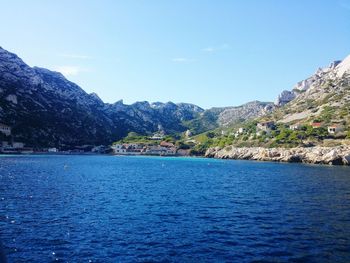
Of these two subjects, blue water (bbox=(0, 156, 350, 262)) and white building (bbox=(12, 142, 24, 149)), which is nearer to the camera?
blue water (bbox=(0, 156, 350, 262))

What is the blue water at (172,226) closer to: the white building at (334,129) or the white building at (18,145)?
the white building at (334,129)

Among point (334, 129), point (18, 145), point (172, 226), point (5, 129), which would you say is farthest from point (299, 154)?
point (5, 129)

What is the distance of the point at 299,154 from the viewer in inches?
5531

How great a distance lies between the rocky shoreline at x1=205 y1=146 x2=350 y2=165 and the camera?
12288 centimetres

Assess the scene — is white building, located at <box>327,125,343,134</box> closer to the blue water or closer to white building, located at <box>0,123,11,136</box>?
the blue water

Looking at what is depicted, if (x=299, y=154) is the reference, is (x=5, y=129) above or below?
above

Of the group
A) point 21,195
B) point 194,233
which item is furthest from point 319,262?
point 21,195

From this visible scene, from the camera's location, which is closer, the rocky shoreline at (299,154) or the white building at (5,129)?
the rocky shoreline at (299,154)

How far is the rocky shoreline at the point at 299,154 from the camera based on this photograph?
123 meters

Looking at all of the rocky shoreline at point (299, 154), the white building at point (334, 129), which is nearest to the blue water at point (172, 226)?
the rocky shoreline at point (299, 154)

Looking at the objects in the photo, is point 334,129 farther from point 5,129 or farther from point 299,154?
point 5,129

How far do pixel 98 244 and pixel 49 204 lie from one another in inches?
672

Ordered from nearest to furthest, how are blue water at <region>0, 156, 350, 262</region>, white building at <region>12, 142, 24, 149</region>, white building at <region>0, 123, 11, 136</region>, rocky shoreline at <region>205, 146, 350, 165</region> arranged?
blue water at <region>0, 156, 350, 262</region> → rocky shoreline at <region>205, 146, 350, 165</region> → white building at <region>0, 123, 11, 136</region> → white building at <region>12, 142, 24, 149</region>

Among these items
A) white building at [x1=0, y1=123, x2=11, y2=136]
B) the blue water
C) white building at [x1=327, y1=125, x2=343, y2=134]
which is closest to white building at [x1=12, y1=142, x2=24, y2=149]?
white building at [x1=0, y1=123, x2=11, y2=136]
